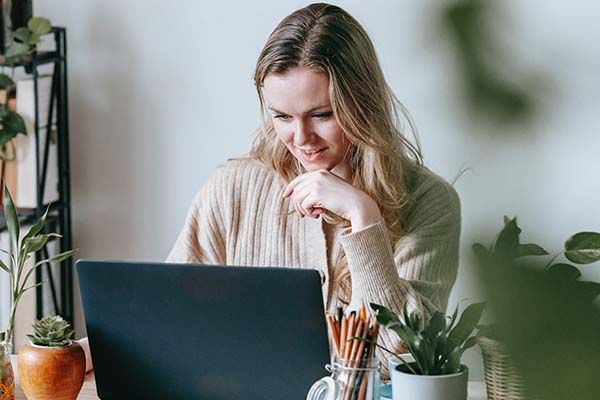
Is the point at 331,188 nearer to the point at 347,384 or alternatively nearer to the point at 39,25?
the point at 347,384

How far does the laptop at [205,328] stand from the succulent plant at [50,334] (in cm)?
7

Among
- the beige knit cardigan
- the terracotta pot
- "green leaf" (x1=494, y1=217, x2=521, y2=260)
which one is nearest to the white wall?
the beige knit cardigan

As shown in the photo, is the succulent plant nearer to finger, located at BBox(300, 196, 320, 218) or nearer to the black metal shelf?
finger, located at BBox(300, 196, 320, 218)

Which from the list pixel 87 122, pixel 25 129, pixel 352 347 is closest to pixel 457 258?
pixel 352 347

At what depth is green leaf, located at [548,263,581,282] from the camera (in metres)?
0.20

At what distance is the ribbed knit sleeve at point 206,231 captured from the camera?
180cm

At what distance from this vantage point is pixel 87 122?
2.71 metres

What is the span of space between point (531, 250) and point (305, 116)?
1392 millimetres

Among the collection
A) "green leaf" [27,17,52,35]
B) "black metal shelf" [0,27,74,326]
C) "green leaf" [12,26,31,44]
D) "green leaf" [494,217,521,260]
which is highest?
"green leaf" [494,217,521,260]

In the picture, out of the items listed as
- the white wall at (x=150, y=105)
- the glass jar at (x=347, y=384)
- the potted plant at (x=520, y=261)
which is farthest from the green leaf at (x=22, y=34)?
the potted plant at (x=520, y=261)

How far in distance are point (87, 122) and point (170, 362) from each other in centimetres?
162

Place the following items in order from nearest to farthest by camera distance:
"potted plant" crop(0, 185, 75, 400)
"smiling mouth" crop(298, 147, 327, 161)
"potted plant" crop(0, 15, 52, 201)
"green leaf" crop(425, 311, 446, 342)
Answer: "green leaf" crop(425, 311, 446, 342), "potted plant" crop(0, 185, 75, 400), "smiling mouth" crop(298, 147, 327, 161), "potted plant" crop(0, 15, 52, 201)

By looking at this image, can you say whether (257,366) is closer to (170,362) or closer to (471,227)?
(170,362)

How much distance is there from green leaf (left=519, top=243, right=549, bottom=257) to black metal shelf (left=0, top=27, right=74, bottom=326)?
239 cm
